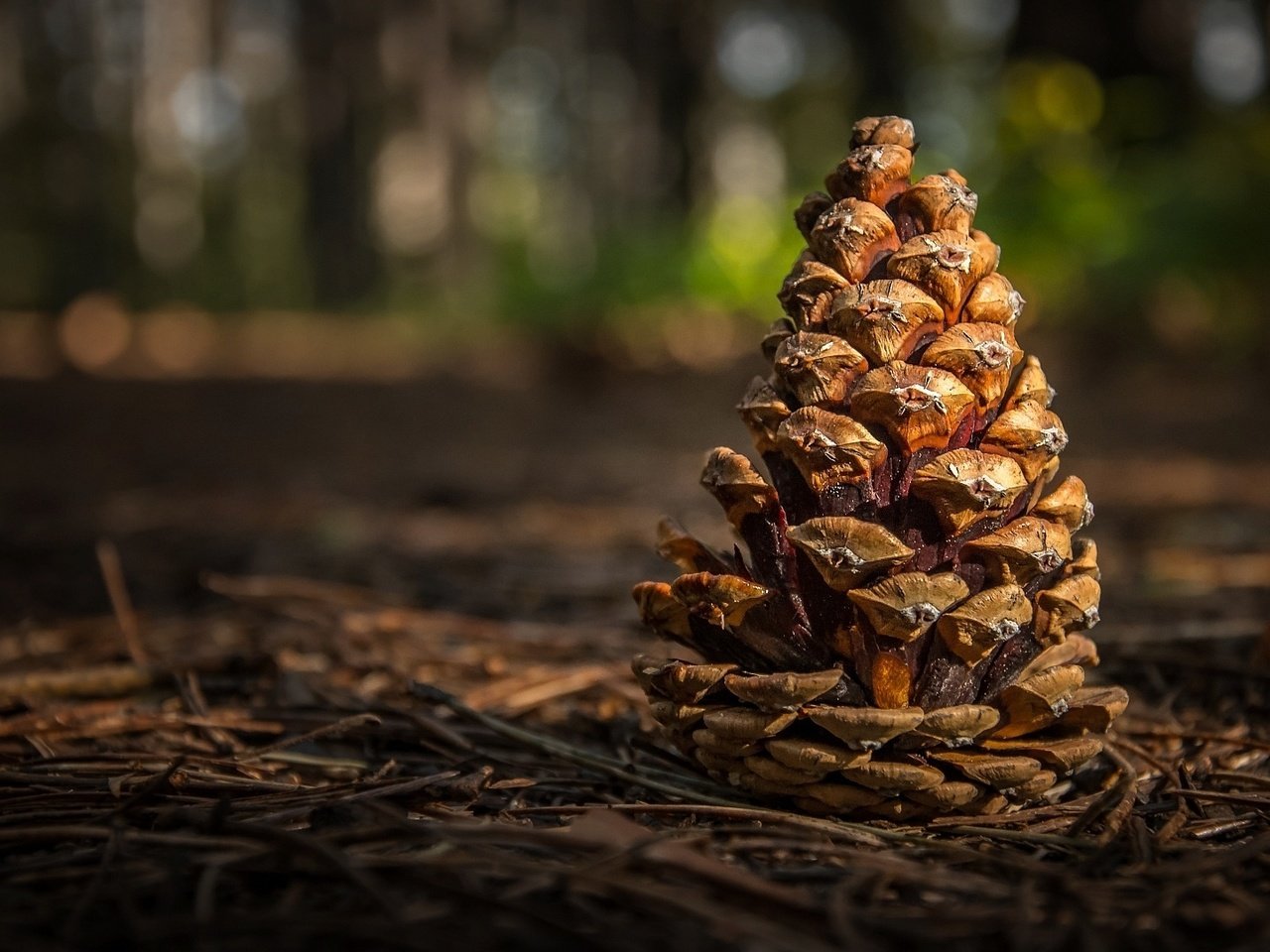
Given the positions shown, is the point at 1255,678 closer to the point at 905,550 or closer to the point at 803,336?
the point at 905,550

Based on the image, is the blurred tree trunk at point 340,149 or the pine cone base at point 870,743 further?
A: the blurred tree trunk at point 340,149

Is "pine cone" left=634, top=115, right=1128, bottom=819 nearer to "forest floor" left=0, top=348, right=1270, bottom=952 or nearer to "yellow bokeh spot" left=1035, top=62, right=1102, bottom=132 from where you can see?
"forest floor" left=0, top=348, right=1270, bottom=952

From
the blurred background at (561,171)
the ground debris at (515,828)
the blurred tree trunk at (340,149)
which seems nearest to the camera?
the ground debris at (515,828)

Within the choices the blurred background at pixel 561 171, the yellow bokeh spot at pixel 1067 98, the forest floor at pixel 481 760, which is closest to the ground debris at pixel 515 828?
the forest floor at pixel 481 760

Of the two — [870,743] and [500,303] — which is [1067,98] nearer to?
[500,303]

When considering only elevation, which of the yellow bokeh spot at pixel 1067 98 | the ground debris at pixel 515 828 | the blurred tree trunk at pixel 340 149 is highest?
the blurred tree trunk at pixel 340 149

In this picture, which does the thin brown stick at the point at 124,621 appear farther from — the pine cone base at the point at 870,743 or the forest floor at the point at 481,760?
the pine cone base at the point at 870,743

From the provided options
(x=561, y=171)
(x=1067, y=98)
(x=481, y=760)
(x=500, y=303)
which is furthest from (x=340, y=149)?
(x=481, y=760)

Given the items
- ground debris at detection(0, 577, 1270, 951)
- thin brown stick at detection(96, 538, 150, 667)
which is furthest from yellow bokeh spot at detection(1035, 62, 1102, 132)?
thin brown stick at detection(96, 538, 150, 667)
